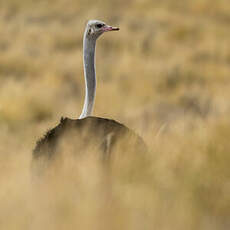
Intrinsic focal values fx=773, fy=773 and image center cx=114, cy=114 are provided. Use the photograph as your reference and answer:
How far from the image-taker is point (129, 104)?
7.38 m

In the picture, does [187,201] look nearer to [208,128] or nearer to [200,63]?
[208,128]

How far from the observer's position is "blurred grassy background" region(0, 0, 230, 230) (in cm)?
221

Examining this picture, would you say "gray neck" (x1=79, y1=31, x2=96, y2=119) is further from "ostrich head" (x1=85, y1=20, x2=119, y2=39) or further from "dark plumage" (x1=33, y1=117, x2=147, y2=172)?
"dark plumage" (x1=33, y1=117, x2=147, y2=172)

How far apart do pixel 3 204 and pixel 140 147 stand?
0.59 m

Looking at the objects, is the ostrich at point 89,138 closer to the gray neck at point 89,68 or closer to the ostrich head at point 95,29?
the gray neck at point 89,68

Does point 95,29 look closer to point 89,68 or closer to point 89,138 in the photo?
point 89,68

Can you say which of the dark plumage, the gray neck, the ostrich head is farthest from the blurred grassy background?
the ostrich head

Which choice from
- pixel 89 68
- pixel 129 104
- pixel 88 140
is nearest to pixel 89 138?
pixel 88 140

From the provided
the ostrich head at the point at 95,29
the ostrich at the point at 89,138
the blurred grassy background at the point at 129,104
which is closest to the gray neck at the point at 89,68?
Result: the ostrich head at the point at 95,29

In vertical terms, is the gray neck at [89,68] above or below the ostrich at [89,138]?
above

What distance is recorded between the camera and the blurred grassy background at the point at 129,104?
2215 millimetres

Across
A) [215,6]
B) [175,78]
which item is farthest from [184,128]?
[215,6]

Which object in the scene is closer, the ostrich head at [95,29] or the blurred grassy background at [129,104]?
the blurred grassy background at [129,104]

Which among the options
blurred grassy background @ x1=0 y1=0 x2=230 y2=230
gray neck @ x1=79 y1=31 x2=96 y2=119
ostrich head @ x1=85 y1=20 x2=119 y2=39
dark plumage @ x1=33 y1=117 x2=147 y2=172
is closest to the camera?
blurred grassy background @ x1=0 y1=0 x2=230 y2=230
